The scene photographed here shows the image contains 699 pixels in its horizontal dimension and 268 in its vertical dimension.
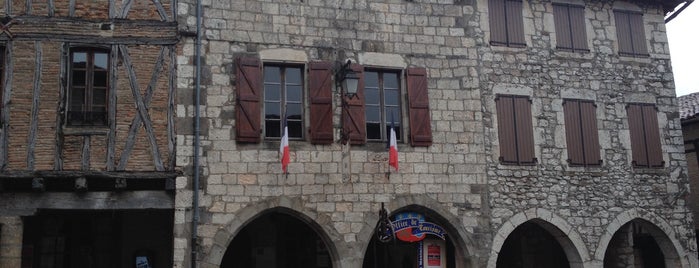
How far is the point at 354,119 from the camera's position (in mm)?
10820

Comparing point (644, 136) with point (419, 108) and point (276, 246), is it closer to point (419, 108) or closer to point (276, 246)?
point (419, 108)

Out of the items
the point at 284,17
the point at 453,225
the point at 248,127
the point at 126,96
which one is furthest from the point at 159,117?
the point at 453,225

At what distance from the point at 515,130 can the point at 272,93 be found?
443cm

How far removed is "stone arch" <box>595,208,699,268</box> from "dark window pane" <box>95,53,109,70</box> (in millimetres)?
9191

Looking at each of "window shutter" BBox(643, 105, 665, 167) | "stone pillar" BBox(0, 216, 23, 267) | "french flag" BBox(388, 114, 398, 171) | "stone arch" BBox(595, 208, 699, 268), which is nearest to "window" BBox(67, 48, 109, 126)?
"stone pillar" BBox(0, 216, 23, 267)

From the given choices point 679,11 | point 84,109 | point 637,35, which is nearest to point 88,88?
point 84,109

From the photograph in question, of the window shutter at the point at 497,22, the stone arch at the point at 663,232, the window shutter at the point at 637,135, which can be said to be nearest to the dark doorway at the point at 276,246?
the window shutter at the point at 497,22

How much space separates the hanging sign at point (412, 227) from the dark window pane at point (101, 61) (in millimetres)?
5335

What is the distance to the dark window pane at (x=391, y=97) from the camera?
11.3m

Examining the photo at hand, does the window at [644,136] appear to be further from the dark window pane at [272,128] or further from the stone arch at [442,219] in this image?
the dark window pane at [272,128]

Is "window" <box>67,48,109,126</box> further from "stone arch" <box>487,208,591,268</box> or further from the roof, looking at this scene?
the roof

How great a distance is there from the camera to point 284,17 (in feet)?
36.0

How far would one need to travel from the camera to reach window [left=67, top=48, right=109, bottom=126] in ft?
32.7

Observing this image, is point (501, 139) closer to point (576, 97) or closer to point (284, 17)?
point (576, 97)
